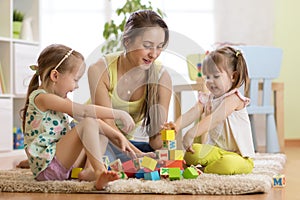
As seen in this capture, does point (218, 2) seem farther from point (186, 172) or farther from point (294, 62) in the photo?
point (186, 172)

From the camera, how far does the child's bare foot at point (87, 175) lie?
1769 millimetres

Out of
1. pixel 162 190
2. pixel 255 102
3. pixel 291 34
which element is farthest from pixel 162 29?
pixel 291 34

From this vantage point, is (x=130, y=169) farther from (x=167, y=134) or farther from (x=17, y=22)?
(x=17, y=22)

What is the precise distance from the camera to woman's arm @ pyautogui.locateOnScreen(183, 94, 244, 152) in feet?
6.49

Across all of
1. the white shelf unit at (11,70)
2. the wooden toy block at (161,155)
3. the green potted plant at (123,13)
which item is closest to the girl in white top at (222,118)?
the wooden toy block at (161,155)

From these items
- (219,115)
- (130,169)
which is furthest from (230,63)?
(130,169)

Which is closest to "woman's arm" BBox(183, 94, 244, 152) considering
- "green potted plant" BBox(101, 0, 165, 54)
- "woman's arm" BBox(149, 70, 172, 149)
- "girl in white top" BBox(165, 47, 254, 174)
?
"girl in white top" BBox(165, 47, 254, 174)

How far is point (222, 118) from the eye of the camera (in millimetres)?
2055

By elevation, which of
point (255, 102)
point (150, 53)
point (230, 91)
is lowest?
point (255, 102)

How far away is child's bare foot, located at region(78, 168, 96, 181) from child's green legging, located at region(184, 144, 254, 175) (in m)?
0.41

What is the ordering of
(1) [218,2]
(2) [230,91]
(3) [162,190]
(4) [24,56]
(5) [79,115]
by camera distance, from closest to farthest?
1. (3) [162,190]
2. (5) [79,115]
3. (2) [230,91]
4. (4) [24,56]
5. (1) [218,2]

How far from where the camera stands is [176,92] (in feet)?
7.27

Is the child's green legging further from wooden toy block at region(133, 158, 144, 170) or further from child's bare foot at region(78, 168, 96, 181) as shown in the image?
child's bare foot at region(78, 168, 96, 181)

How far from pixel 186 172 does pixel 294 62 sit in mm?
2741
